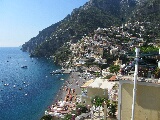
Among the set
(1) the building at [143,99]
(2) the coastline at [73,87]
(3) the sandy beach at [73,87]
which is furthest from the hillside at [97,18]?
(1) the building at [143,99]

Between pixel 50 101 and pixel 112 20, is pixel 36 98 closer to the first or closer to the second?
pixel 50 101

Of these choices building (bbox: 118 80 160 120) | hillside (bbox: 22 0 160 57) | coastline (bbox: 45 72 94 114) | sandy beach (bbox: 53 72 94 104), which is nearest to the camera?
building (bbox: 118 80 160 120)

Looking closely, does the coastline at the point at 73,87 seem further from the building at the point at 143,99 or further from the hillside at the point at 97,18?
the hillside at the point at 97,18

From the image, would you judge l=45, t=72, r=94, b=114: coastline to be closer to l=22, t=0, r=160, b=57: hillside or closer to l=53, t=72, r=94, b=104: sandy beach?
l=53, t=72, r=94, b=104: sandy beach

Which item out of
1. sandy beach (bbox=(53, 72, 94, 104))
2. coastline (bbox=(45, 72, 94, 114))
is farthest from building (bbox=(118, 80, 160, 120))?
sandy beach (bbox=(53, 72, 94, 104))

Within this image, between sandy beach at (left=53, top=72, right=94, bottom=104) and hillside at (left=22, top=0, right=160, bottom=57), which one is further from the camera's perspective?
hillside at (left=22, top=0, right=160, bottom=57)

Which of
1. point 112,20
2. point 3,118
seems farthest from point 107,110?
point 112,20
